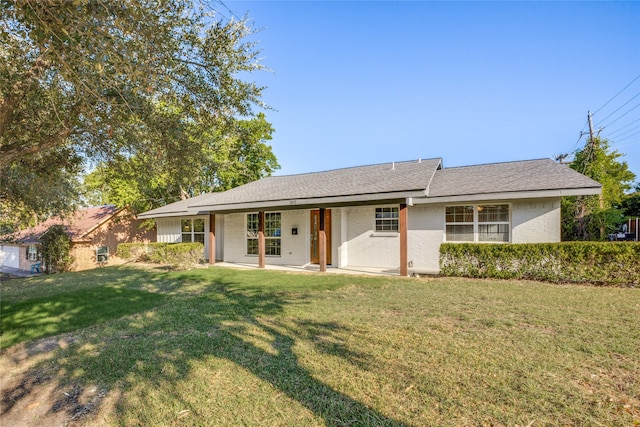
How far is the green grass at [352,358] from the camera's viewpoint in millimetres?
2875

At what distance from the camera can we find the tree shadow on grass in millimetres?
3035

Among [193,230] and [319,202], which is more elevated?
[319,202]

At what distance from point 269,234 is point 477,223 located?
876 centimetres

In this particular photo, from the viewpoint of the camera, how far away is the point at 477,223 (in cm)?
1148

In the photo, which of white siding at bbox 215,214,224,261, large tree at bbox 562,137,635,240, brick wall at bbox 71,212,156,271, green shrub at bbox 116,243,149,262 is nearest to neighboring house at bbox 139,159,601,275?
white siding at bbox 215,214,224,261

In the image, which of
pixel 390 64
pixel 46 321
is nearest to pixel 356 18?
pixel 390 64

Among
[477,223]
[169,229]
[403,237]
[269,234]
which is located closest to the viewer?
[403,237]

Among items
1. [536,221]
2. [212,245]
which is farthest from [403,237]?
[212,245]

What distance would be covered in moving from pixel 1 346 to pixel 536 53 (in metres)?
15.9

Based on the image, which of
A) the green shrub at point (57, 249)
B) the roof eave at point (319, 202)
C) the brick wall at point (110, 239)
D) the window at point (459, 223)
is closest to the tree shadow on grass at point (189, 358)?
the roof eave at point (319, 202)

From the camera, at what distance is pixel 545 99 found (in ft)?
44.5

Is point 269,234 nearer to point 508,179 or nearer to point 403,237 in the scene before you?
point 403,237

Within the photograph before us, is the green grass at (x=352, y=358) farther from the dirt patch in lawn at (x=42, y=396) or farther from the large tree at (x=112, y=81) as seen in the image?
the large tree at (x=112, y=81)

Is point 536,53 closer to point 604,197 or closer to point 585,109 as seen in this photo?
point 604,197
